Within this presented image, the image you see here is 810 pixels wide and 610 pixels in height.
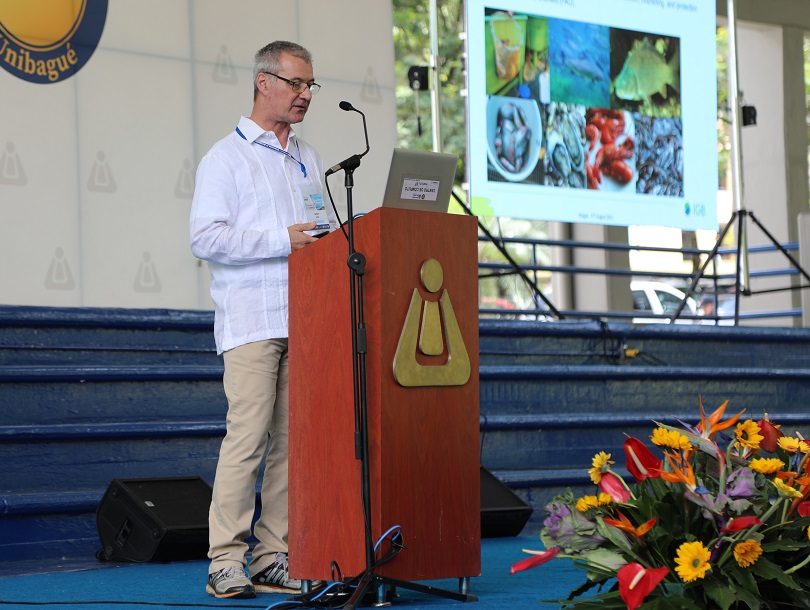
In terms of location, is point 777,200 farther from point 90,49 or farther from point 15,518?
point 15,518

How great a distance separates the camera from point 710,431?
1929mm

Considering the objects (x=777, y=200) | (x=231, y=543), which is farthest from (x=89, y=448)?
(x=777, y=200)

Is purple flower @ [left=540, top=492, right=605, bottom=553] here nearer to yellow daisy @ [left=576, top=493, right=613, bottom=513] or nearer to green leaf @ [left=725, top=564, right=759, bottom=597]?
yellow daisy @ [left=576, top=493, right=613, bottom=513]

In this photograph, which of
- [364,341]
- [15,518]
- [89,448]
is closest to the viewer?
[364,341]

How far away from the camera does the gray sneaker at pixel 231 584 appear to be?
2.70 metres

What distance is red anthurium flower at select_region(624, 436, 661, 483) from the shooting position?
1885 mm

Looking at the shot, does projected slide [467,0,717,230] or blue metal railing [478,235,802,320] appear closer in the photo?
projected slide [467,0,717,230]

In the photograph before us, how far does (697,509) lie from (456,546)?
76 centimetres

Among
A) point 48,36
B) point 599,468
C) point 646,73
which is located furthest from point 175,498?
point 646,73

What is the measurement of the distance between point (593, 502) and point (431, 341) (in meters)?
0.69

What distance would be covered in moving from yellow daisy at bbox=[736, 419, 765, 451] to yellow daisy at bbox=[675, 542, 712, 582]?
0.27 meters

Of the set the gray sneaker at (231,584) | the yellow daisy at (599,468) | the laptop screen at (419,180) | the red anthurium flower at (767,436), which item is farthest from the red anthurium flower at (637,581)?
the gray sneaker at (231,584)

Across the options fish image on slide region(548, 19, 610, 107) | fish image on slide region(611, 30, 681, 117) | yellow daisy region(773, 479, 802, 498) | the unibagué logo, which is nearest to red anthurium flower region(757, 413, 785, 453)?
yellow daisy region(773, 479, 802, 498)

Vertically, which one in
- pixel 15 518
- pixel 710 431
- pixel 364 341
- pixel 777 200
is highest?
pixel 777 200
